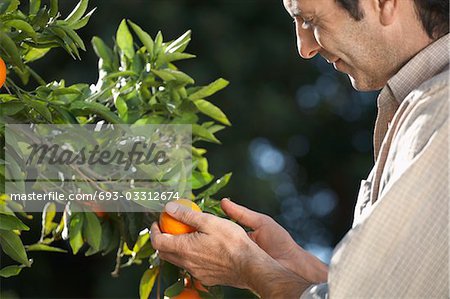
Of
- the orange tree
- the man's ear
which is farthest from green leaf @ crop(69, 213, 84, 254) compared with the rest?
the man's ear

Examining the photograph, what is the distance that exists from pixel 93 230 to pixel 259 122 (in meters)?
2.65

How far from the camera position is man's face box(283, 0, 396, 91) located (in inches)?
37.4

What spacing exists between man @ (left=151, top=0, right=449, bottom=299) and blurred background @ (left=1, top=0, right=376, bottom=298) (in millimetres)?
2327

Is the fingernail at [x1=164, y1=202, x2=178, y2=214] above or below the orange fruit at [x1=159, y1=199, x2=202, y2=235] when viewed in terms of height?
above

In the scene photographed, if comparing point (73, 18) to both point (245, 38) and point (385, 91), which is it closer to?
point (385, 91)

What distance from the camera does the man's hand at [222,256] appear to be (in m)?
0.94

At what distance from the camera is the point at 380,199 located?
846 millimetres

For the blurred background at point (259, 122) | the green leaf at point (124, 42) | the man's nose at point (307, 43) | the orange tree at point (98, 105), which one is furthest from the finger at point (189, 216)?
the blurred background at point (259, 122)

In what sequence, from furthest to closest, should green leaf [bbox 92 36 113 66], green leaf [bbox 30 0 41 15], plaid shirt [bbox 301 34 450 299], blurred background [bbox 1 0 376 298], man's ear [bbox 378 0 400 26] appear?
blurred background [bbox 1 0 376 298] → green leaf [bbox 92 36 113 66] → green leaf [bbox 30 0 41 15] → man's ear [bbox 378 0 400 26] → plaid shirt [bbox 301 34 450 299]

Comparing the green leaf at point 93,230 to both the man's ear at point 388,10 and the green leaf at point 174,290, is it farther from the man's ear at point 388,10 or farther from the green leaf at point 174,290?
the man's ear at point 388,10

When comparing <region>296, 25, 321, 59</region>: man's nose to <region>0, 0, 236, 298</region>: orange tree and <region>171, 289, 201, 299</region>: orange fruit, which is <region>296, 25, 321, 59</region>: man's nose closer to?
<region>0, 0, 236, 298</region>: orange tree

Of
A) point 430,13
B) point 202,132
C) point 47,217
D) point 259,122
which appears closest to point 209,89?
point 202,132

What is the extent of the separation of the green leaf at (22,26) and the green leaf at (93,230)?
10.1 inches

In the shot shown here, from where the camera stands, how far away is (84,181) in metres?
1.12
